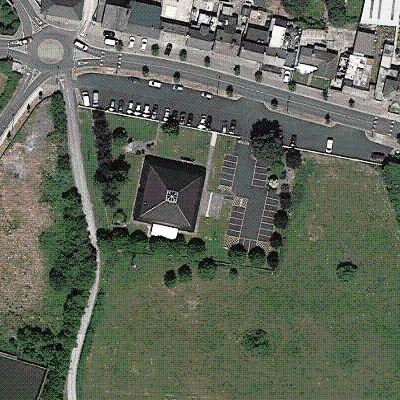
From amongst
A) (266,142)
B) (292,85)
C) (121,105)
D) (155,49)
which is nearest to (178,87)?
(155,49)

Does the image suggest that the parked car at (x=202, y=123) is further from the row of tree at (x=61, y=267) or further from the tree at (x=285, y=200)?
the row of tree at (x=61, y=267)

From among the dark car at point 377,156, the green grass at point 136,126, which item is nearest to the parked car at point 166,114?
the green grass at point 136,126

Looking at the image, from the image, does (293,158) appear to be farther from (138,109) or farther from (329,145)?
(138,109)

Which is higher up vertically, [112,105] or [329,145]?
[329,145]

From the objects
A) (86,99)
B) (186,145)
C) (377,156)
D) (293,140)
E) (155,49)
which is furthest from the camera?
(377,156)

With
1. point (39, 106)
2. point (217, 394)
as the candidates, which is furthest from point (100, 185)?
point (217, 394)

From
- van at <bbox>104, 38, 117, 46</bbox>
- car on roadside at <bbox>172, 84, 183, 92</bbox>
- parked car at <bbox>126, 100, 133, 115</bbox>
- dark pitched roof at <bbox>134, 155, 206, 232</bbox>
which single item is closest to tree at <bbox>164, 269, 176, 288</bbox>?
dark pitched roof at <bbox>134, 155, 206, 232</bbox>
